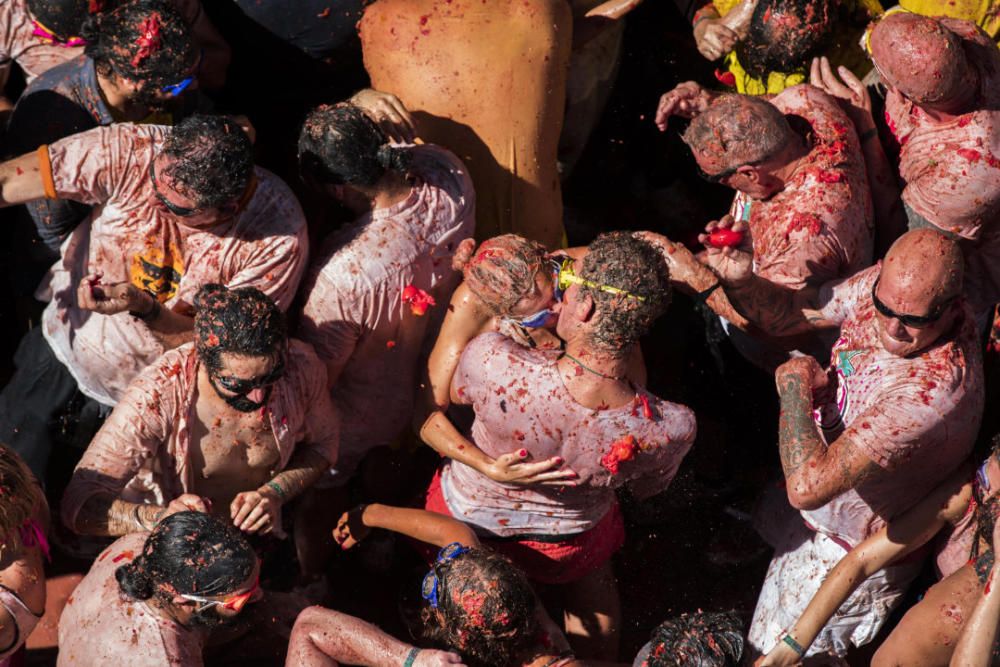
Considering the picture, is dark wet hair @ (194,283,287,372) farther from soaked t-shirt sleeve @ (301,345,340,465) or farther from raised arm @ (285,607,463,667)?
raised arm @ (285,607,463,667)

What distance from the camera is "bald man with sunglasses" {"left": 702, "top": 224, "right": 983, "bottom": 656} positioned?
4305 mm

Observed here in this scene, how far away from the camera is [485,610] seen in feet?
13.6

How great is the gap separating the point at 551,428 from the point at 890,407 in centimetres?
124

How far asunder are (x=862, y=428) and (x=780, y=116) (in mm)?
1484

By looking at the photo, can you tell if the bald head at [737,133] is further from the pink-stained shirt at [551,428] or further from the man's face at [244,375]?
the man's face at [244,375]

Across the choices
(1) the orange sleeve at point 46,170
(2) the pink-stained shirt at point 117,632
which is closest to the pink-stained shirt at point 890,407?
(2) the pink-stained shirt at point 117,632

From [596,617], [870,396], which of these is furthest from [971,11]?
[596,617]

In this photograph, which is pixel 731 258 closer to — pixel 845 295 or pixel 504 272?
pixel 845 295

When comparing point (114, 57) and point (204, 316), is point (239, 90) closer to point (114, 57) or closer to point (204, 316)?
point (114, 57)

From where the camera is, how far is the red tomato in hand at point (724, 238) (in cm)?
471

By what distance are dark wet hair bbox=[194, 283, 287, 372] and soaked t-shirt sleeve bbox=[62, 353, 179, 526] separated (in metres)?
0.24

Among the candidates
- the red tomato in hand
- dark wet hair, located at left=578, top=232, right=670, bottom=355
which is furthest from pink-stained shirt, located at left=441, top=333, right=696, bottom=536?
the red tomato in hand

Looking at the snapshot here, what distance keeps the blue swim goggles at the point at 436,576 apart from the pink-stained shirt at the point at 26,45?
269 cm

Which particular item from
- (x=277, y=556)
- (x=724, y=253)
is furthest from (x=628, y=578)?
(x=724, y=253)
